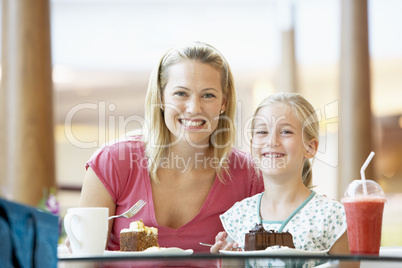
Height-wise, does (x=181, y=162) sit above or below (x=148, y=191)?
above

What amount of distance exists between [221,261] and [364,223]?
0.42 meters

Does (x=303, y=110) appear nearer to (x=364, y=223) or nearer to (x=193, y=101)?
(x=193, y=101)

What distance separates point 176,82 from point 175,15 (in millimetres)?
5872

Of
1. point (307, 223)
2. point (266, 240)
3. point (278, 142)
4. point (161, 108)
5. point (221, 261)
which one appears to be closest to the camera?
point (221, 261)

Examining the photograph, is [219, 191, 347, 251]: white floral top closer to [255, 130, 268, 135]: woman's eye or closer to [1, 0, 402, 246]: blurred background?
[255, 130, 268, 135]: woman's eye

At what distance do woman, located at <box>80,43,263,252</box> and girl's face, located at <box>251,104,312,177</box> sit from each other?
10.0 inches

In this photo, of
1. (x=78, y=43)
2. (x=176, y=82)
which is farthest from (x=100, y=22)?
(x=176, y=82)

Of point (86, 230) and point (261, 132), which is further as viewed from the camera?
point (261, 132)

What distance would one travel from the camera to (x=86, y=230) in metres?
1.33

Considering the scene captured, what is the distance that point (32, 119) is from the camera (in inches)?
144

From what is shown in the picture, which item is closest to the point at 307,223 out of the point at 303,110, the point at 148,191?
the point at 303,110

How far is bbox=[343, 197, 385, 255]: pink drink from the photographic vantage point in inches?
50.2

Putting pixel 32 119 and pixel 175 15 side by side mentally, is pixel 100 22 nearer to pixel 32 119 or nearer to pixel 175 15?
pixel 175 15

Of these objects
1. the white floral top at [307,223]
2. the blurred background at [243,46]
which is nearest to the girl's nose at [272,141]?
the white floral top at [307,223]
